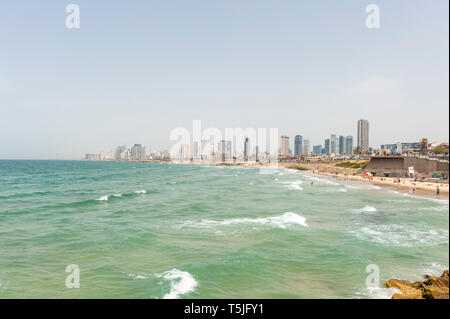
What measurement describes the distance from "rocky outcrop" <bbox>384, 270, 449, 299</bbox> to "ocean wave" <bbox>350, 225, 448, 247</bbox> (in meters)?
7.31

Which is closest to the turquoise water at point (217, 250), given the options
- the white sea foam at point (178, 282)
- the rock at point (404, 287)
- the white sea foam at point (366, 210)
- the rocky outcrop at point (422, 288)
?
the white sea foam at point (178, 282)

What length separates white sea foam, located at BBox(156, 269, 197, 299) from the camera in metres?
13.2

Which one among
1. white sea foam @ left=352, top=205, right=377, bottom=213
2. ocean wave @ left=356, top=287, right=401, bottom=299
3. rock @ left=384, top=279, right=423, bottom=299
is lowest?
white sea foam @ left=352, top=205, right=377, bottom=213

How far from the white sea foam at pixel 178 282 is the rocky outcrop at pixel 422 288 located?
928cm

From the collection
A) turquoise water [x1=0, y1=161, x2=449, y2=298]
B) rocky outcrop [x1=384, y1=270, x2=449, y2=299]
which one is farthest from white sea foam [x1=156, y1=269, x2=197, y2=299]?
rocky outcrop [x1=384, y1=270, x2=449, y2=299]

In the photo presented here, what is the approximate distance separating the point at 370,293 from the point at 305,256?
218 inches

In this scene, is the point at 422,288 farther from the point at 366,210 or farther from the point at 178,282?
the point at 366,210

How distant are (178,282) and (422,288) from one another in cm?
1172

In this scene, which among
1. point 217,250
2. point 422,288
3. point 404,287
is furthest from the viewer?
point 217,250

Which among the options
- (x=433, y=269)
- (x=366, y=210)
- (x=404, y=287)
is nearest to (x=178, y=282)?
(x=404, y=287)

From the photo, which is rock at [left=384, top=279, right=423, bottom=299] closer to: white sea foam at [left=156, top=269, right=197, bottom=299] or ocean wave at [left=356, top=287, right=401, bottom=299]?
ocean wave at [left=356, top=287, right=401, bottom=299]

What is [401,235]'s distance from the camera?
22.7 m

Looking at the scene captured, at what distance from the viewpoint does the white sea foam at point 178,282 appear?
13231 millimetres
